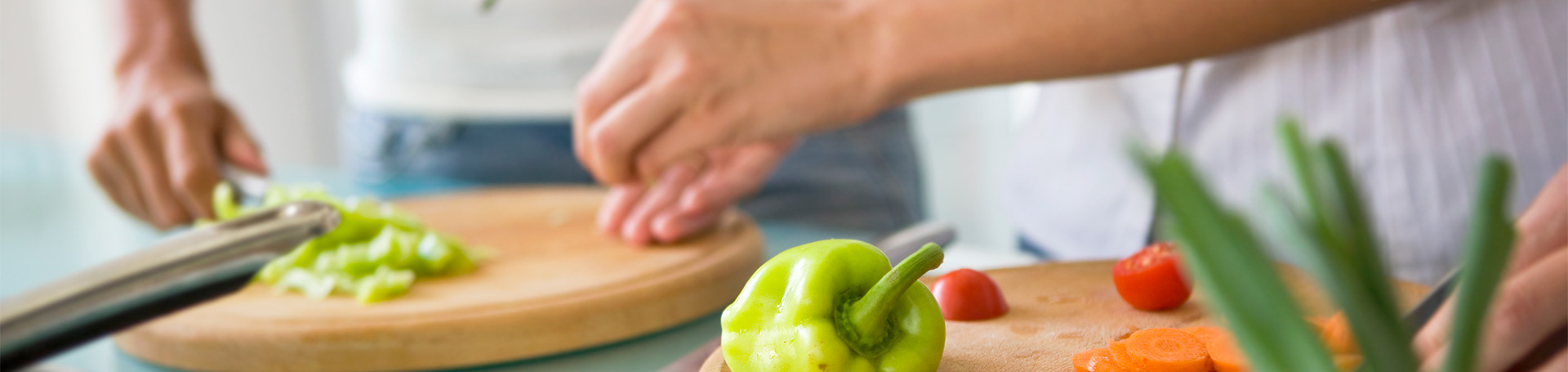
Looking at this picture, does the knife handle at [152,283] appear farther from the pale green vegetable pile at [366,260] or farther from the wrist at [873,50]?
the wrist at [873,50]

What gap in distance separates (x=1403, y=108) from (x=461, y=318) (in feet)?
2.34

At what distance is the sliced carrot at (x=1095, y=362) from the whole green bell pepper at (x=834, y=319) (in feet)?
0.22

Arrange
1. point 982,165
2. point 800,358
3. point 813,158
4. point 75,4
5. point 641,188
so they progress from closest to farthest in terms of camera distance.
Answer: point 800,358
point 641,188
point 813,158
point 982,165
point 75,4

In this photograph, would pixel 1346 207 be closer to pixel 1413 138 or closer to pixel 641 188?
pixel 1413 138

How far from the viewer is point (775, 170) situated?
1330 mm

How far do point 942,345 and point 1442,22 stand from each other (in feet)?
1.66

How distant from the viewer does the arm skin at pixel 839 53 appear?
75 centimetres

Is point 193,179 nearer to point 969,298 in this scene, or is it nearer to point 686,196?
point 686,196

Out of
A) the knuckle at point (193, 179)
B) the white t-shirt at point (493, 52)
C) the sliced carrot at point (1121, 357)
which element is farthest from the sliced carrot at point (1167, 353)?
the knuckle at point (193, 179)

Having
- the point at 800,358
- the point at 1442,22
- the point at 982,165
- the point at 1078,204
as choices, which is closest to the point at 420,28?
the point at 1078,204

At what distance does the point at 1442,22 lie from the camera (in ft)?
2.66

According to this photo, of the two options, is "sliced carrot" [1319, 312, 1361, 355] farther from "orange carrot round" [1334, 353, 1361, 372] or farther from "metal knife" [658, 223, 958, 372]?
"metal knife" [658, 223, 958, 372]

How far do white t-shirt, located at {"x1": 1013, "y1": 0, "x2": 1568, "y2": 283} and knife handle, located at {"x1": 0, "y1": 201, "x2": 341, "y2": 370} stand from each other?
56 centimetres

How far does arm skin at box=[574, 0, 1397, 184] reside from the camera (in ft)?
2.45
